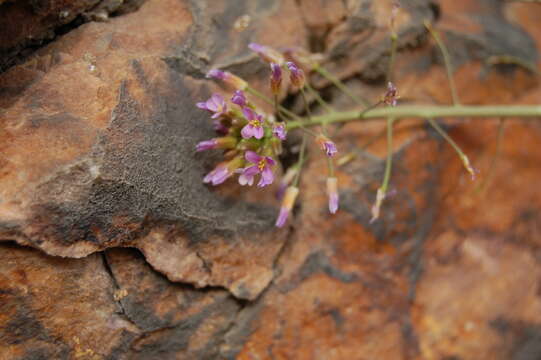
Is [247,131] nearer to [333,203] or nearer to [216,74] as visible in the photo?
[216,74]

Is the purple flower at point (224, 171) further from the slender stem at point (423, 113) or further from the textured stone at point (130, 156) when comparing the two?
the slender stem at point (423, 113)

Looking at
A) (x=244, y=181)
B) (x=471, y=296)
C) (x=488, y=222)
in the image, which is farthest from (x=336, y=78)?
(x=471, y=296)

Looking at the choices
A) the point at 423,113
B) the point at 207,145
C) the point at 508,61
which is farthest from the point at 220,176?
the point at 508,61

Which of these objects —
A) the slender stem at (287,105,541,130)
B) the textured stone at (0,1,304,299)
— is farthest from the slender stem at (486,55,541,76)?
the textured stone at (0,1,304,299)

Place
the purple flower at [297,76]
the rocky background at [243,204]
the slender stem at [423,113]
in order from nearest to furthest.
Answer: the rocky background at [243,204], the purple flower at [297,76], the slender stem at [423,113]

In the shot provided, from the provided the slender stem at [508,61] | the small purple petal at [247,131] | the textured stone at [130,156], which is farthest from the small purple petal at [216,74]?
the slender stem at [508,61]

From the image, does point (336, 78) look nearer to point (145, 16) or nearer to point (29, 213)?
point (145, 16)

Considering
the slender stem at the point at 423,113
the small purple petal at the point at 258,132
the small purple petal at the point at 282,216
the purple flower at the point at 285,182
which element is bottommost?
→ the purple flower at the point at 285,182

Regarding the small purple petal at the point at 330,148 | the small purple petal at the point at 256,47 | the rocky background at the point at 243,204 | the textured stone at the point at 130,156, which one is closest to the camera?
the textured stone at the point at 130,156
